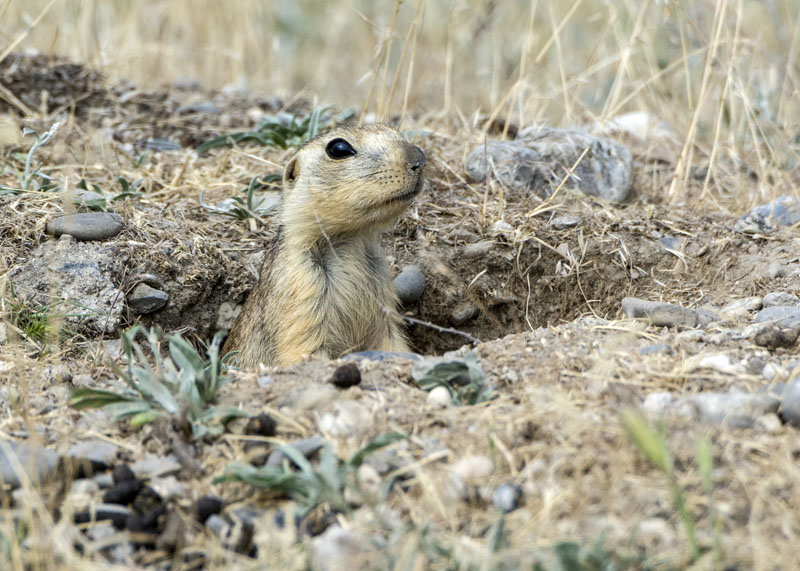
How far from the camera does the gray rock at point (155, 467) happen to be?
9.68 feet

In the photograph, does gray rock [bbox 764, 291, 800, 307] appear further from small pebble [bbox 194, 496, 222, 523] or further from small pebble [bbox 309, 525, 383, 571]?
small pebble [bbox 194, 496, 222, 523]

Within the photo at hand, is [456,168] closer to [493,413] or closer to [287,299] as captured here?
[287,299]

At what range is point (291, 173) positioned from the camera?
527cm

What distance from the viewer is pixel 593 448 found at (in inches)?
111

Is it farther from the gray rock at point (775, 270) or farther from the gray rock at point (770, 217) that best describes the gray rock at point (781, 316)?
the gray rock at point (770, 217)

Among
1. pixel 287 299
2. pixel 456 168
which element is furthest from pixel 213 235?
pixel 456 168

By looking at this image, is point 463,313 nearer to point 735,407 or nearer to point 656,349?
point 656,349

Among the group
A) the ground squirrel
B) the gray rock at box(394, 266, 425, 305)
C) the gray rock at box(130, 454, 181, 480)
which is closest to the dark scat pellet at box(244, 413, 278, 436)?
the gray rock at box(130, 454, 181, 480)

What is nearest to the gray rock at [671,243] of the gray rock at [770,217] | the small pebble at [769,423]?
the gray rock at [770,217]

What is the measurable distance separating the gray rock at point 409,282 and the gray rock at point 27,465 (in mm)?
2994

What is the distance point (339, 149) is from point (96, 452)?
93.7 inches

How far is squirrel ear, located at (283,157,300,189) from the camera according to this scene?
5206 millimetres

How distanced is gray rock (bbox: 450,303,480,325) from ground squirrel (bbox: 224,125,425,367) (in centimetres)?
66

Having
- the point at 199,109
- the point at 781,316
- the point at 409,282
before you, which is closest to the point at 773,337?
the point at 781,316
